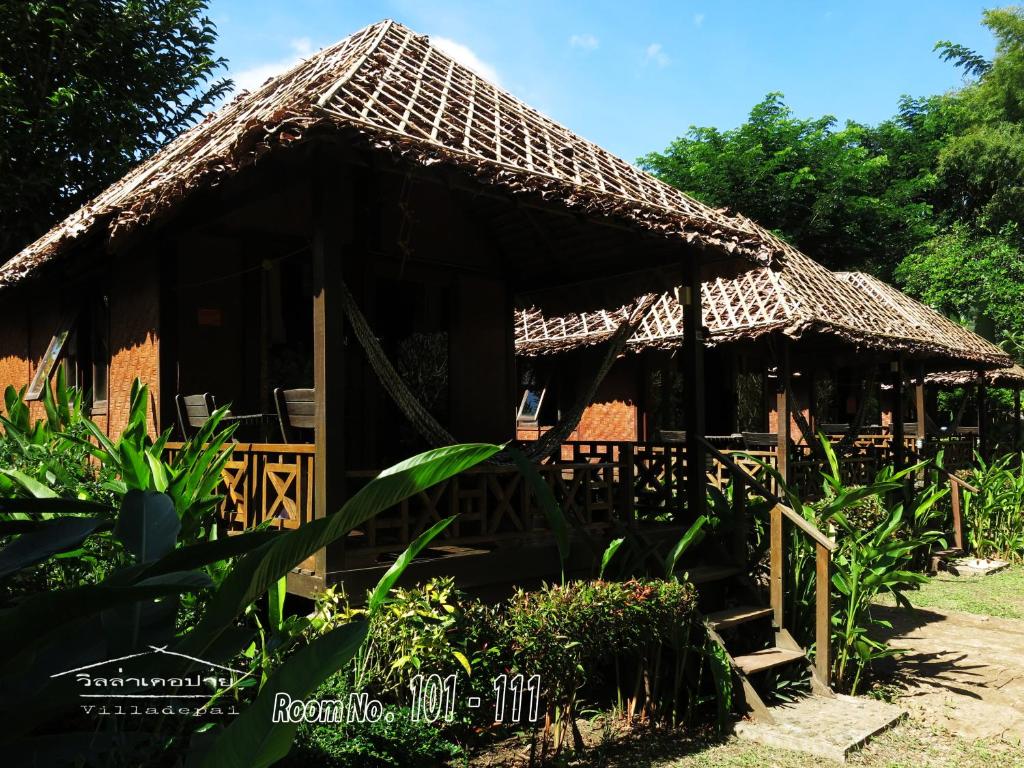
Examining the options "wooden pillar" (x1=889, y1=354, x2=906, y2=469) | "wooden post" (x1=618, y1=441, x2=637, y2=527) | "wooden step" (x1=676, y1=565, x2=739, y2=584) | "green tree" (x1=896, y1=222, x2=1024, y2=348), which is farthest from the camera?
"green tree" (x1=896, y1=222, x2=1024, y2=348)

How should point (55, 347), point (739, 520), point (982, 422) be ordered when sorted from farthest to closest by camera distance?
1. point (982, 422)
2. point (55, 347)
3. point (739, 520)

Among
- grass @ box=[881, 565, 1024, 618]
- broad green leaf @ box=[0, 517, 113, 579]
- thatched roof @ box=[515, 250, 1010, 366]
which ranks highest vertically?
thatched roof @ box=[515, 250, 1010, 366]

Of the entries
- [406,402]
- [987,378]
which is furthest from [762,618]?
[987,378]

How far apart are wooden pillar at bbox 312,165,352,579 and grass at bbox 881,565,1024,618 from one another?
7133 mm

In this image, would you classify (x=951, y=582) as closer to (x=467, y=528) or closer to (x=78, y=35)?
(x=467, y=528)

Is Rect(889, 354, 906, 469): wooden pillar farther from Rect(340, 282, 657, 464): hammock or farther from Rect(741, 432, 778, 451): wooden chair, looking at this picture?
Rect(340, 282, 657, 464): hammock

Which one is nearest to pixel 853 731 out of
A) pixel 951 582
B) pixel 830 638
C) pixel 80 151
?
pixel 830 638

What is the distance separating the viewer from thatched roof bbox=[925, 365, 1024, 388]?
1903cm

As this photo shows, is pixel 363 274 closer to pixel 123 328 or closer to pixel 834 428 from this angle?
pixel 123 328

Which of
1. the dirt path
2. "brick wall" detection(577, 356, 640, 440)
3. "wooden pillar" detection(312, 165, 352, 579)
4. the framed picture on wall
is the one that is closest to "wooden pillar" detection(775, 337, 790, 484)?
the dirt path

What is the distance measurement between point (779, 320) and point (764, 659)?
6.42 meters

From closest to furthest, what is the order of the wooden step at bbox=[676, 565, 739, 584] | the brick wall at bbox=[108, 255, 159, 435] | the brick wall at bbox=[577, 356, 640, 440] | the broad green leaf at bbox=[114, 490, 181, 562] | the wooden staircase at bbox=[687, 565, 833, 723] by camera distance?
the broad green leaf at bbox=[114, 490, 181, 562] → the wooden staircase at bbox=[687, 565, 833, 723] → the wooden step at bbox=[676, 565, 739, 584] → the brick wall at bbox=[108, 255, 159, 435] → the brick wall at bbox=[577, 356, 640, 440]

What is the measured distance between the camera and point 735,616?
5.96 meters

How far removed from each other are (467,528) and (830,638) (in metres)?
2.73
